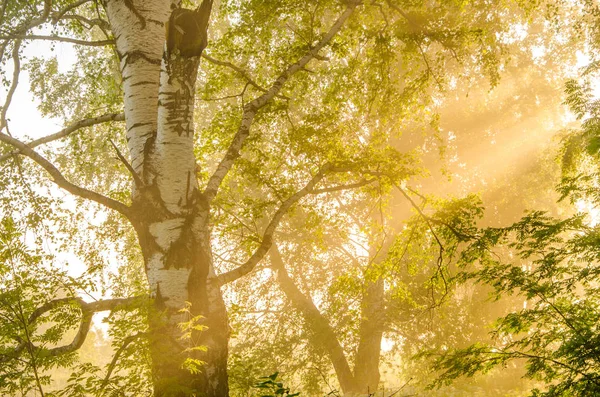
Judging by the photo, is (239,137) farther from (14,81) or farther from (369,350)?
(369,350)

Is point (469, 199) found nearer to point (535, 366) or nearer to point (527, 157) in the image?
point (535, 366)

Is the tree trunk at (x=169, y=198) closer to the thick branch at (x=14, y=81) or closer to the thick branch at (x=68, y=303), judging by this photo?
the thick branch at (x=68, y=303)

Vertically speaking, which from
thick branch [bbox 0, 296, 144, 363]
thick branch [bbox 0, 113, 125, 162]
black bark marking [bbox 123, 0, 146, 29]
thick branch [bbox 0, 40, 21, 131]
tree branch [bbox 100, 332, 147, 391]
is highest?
thick branch [bbox 0, 40, 21, 131]

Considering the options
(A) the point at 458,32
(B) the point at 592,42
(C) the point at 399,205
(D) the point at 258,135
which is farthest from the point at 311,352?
(B) the point at 592,42

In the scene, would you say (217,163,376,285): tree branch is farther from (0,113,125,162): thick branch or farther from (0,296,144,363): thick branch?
(0,113,125,162): thick branch

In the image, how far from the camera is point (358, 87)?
23.3ft

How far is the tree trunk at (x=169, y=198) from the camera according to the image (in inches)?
159

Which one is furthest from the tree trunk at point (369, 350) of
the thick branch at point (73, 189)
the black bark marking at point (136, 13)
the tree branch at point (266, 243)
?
the black bark marking at point (136, 13)

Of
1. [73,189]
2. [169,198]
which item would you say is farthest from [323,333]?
[73,189]

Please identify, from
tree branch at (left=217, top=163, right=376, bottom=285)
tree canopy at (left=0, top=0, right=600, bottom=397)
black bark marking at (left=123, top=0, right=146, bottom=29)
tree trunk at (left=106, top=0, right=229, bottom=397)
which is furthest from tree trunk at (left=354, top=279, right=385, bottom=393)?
black bark marking at (left=123, top=0, right=146, bottom=29)

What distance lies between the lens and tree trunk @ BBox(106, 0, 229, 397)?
13.2 feet

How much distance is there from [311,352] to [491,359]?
927 centimetres

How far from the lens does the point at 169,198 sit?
4332mm

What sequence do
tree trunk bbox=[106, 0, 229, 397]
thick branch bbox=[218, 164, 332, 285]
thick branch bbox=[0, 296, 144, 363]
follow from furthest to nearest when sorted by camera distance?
thick branch bbox=[218, 164, 332, 285] < tree trunk bbox=[106, 0, 229, 397] < thick branch bbox=[0, 296, 144, 363]
